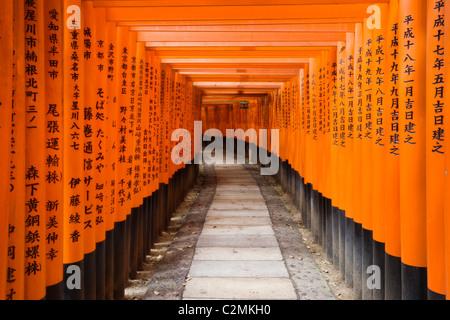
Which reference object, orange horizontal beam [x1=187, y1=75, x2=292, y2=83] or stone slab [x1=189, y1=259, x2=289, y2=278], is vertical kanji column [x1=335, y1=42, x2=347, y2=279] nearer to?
stone slab [x1=189, y1=259, x2=289, y2=278]

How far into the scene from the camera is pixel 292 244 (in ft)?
22.3

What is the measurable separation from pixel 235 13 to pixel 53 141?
2602 millimetres

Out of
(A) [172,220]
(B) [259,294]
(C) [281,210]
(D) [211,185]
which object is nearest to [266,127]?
(D) [211,185]

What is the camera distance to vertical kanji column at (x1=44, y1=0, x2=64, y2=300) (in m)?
2.83

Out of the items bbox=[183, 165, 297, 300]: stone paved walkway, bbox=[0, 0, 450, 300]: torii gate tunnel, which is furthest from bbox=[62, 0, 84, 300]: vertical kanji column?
bbox=[183, 165, 297, 300]: stone paved walkway

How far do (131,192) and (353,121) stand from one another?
127 inches

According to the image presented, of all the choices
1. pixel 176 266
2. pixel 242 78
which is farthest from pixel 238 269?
pixel 242 78

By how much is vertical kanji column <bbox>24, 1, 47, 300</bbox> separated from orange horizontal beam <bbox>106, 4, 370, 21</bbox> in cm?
179

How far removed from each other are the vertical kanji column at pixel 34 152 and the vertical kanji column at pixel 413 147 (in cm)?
288

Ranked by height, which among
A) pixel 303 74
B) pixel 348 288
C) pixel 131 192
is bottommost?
pixel 348 288

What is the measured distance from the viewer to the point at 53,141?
2.88 meters

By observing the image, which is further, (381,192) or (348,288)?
(348,288)

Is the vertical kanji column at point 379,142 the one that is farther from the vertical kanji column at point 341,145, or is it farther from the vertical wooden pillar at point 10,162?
the vertical wooden pillar at point 10,162

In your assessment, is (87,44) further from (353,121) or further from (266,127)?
(266,127)
